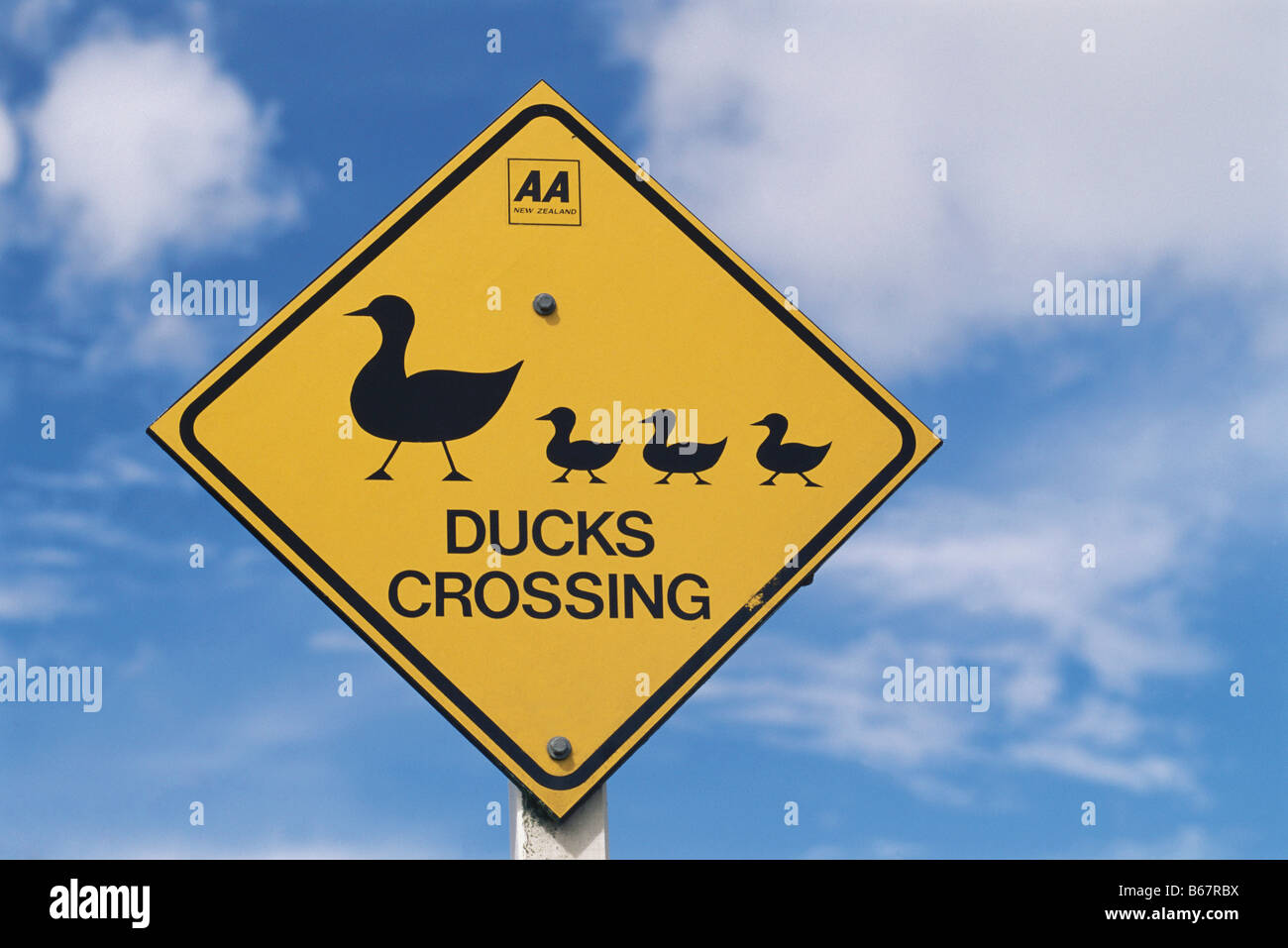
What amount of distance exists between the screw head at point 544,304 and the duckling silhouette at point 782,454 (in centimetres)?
45

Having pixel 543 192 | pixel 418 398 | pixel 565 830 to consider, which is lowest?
pixel 565 830

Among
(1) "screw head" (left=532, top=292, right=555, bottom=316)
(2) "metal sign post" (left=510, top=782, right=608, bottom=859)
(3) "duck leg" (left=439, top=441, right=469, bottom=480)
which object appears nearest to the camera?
(2) "metal sign post" (left=510, top=782, right=608, bottom=859)

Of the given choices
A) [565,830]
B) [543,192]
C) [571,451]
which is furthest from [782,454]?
[565,830]

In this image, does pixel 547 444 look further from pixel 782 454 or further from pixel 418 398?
pixel 782 454

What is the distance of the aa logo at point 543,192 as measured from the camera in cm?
286

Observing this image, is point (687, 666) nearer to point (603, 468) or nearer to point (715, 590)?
point (715, 590)

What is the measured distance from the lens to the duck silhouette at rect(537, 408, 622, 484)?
2.72 metres

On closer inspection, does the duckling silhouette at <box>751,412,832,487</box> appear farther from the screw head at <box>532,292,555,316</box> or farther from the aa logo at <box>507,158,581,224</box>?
the aa logo at <box>507,158,581,224</box>

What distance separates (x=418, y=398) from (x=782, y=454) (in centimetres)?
71

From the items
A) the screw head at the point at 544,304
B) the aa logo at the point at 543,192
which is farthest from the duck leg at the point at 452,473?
the aa logo at the point at 543,192

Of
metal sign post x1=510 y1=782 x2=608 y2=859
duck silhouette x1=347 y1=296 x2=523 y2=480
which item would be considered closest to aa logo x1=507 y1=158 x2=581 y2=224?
duck silhouette x1=347 y1=296 x2=523 y2=480

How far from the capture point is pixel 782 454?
2.82 metres

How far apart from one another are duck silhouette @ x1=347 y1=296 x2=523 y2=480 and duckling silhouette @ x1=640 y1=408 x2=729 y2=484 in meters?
0.29
